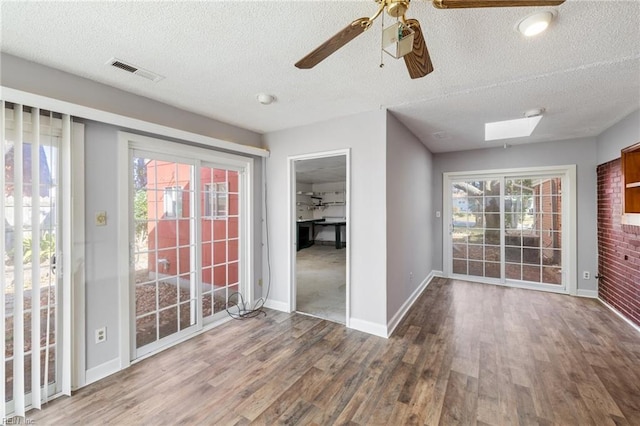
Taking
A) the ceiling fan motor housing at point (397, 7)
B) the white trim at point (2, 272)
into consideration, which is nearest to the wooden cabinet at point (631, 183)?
the ceiling fan motor housing at point (397, 7)

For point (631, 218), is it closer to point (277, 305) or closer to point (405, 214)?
point (405, 214)

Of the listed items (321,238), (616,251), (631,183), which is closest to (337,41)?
(631,183)

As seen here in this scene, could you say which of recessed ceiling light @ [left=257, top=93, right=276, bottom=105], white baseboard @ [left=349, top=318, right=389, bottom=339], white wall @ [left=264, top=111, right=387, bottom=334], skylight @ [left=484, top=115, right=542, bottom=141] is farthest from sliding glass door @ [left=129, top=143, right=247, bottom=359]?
skylight @ [left=484, top=115, right=542, bottom=141]

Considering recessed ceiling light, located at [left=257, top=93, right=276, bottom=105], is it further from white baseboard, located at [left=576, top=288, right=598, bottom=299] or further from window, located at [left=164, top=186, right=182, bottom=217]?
white baseboard, located at [left=576, top=288, right=598, bottom=299]

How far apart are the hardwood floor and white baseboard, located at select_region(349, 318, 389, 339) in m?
0.09

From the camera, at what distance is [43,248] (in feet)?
6.37

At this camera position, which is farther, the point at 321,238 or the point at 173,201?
the point at 321,238

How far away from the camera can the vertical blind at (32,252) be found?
179cm

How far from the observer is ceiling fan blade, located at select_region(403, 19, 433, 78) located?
3.82 ft

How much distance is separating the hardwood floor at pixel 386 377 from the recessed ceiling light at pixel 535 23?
2.49 m

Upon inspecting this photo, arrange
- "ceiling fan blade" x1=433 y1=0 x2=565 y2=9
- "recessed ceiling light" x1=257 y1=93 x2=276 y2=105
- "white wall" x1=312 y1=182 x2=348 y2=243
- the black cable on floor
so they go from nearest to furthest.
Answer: "ceiling fan blade" x1=433 y1=0 x2=565 y2=9
"recessed ceiling light" x1=257 y1=93 x2=276 y2=105
the black cable on floor
"white wall" x1=312 y1=182 x2=348 y2=243

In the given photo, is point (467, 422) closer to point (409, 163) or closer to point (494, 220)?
point (409, 163)

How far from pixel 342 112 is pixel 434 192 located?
3.22m

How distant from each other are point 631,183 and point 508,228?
2031 mm
